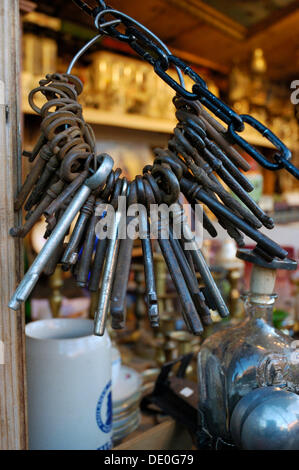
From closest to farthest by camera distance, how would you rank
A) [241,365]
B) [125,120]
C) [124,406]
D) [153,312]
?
[153,312], [241,365], [124,406], [125,120]

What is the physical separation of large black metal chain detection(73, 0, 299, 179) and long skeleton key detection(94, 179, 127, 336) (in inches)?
3.5

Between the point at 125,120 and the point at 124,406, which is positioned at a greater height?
the point at 125,120

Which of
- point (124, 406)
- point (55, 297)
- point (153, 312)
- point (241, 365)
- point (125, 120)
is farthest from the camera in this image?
point (125, 120)

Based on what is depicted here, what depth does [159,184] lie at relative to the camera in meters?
0.32

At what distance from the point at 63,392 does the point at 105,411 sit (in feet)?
0.19

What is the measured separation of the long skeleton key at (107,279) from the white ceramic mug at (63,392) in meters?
0.16

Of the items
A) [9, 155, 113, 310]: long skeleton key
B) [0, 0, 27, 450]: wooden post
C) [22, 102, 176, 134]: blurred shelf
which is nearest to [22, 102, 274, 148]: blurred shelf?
[22, 102, 176, 134]: blurred shelf

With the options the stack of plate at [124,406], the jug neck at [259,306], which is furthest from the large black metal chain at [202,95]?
the stack of plate at [124,406]

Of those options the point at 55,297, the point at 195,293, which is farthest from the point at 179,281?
the point at 55,297

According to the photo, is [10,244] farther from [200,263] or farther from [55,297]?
[55,297]

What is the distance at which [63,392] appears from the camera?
0.40 m

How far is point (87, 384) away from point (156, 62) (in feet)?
1.01

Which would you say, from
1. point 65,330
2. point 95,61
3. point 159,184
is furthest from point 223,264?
point 95,61
